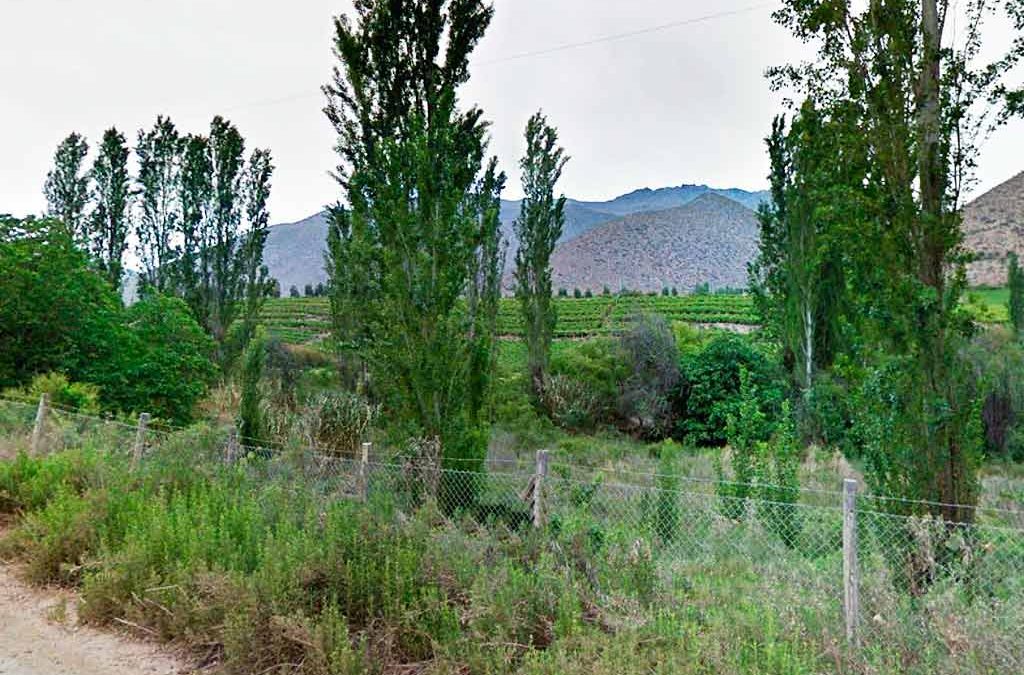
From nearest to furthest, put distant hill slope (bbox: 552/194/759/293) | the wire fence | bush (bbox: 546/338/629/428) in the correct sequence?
the wire fence < bush (bbox: 546/338/629/428) < distant hill slope (bbox: 552/194/759/293)

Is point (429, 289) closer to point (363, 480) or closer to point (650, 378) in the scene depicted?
point (363, 480)

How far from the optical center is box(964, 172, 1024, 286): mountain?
48.8 m

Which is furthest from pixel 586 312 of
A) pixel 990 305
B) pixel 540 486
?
pixel 540 486

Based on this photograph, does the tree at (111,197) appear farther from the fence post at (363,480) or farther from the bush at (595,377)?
the fence post at (363,480)

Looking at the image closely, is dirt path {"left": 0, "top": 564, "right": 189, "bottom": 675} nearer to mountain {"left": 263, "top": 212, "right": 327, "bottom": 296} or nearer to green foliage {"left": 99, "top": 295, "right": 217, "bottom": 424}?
green foliage {"left": 99, "top": 295, "right": 217, "bottom": 424}

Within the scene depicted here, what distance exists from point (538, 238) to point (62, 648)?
24.4 metres

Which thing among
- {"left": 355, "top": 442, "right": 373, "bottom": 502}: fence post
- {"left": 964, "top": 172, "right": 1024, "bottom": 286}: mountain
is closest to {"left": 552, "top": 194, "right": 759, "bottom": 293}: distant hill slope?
{"left": 964, "top": 172, "right": 1024, "bottom": 286}: mountain

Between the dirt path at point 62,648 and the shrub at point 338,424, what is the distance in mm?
7191

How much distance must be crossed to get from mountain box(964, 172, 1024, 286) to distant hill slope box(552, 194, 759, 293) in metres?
33.0

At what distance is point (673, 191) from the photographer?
615 ft

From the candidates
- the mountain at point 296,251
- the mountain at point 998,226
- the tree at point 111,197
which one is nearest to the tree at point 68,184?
the tree at point 111,197

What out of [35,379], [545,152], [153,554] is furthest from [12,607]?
[545,152]

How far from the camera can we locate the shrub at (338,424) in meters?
13.3

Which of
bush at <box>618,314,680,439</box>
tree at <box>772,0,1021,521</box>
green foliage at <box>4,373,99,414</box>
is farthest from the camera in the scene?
bush at <box>618,314,680,439</box>
